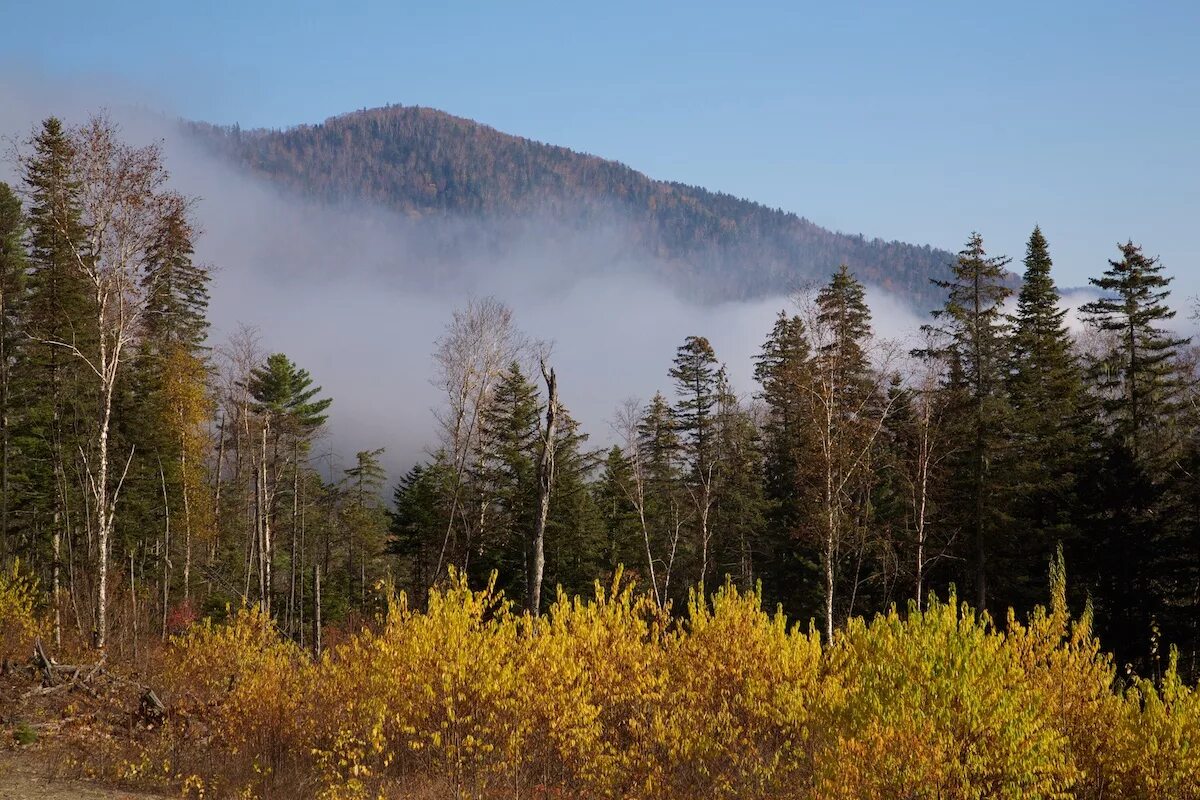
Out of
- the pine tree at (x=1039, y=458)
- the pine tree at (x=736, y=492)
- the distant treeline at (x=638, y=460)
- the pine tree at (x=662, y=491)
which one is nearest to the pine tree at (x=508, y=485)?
the distant treeline at (x=638, y=460)

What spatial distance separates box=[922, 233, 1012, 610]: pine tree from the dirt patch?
72.6ft

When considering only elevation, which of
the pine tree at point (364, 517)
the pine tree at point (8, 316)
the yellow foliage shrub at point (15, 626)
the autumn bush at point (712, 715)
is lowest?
the pine tree at point (364, 517)

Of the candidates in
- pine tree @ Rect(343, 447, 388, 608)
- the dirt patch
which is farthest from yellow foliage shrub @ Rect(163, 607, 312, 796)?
pine tree @ Rect(343, 447, 388, 608)

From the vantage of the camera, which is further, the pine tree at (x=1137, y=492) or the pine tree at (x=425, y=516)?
the pine tree at (x=425, y=516)

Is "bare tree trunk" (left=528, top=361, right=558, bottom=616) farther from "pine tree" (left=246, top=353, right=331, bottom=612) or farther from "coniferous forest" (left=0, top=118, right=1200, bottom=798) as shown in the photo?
"pine tree" (left=246, top=353, right=331, bottom=612)

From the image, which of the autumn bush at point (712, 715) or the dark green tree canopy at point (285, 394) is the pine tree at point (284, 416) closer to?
the dark green tree canopy at point (285, 394)

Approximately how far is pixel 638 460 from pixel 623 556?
14.9 feet

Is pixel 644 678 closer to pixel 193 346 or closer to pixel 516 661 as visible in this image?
pixel 516 661

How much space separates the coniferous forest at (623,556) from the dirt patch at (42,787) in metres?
0.55

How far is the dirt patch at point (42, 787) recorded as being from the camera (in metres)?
9.58

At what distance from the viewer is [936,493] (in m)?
26.0

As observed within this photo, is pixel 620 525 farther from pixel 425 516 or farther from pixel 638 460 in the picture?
pixel 425 516

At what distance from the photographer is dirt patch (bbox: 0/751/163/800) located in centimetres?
958

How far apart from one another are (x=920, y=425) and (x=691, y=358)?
1494 cm
